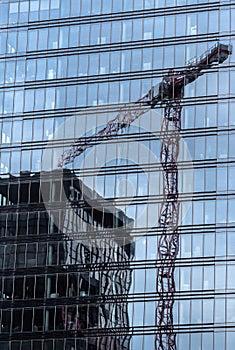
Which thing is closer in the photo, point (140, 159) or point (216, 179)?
point (216, 179)

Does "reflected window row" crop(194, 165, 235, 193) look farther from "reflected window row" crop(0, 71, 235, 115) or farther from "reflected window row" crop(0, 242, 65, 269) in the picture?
"reflected window row" crop(0, 242, 65, 269)

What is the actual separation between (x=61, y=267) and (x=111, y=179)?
7600 mm

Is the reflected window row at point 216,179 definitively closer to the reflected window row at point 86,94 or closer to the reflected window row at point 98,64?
the reflected window row at point 86,94

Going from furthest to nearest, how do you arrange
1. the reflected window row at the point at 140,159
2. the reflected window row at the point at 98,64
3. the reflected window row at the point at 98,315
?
the reflected window row at the point at 98,64, the reflected window row at the point at 140,159, the reflected window row at the point at 98,315

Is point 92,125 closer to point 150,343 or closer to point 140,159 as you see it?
point 140,159

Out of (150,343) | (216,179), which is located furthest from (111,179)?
(150,343)

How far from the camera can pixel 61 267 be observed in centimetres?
10162

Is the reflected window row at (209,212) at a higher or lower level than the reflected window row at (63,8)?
lower

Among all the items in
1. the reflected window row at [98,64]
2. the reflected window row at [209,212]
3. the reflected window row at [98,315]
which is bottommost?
the reflected window row at [98,315]

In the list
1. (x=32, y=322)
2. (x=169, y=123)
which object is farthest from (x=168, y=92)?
(x=32, y=322)

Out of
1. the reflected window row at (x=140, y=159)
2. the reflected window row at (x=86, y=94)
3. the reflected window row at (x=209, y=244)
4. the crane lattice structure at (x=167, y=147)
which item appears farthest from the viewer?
the reflected window row at (x=86, y=94)

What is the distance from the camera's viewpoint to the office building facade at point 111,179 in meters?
98.7

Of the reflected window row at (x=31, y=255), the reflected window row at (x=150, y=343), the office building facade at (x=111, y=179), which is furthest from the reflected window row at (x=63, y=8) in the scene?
the reflected window row at (x=150, y=343)

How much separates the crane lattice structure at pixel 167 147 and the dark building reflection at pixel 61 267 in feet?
8.41
